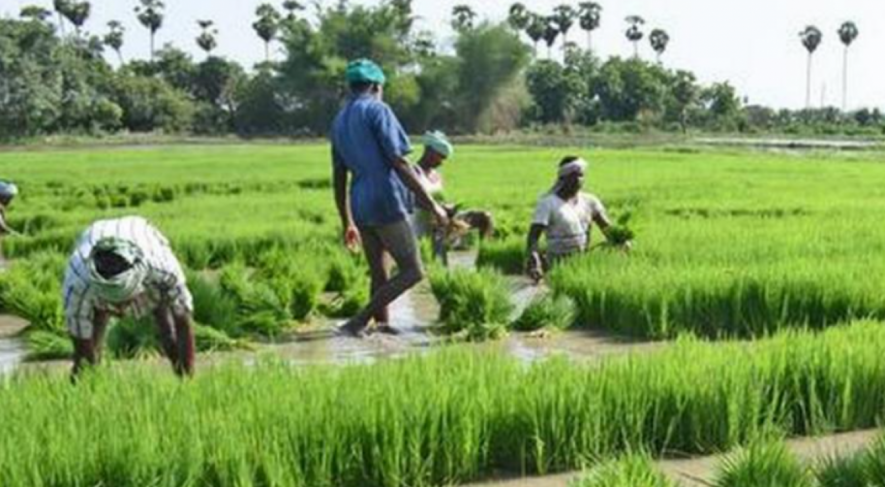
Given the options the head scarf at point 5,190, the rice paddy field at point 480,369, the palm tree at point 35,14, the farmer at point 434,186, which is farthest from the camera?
the palm tree at point 35,14

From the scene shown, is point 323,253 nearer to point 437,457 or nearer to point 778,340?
point 778,340

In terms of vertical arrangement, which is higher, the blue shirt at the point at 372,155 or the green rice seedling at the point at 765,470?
the blue shirt at the point at 372,155

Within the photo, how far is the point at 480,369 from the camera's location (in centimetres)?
468

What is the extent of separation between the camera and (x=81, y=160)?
3484 centimetres

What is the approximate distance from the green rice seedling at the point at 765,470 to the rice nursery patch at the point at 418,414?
29cm

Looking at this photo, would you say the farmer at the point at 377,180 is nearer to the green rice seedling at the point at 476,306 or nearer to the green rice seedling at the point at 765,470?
the green rice seedling at the point at 476,306

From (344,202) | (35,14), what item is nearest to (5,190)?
A: (344,202)

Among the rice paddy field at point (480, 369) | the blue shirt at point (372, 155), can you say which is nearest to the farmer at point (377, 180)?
the blue shirt at point (372, 155)

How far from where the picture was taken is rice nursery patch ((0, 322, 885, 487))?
3758 mm

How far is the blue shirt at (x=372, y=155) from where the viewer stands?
7180 mm

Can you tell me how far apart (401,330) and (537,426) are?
3381 millimetres

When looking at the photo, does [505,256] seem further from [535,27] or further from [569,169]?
[535,27]

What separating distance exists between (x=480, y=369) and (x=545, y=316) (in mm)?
2852

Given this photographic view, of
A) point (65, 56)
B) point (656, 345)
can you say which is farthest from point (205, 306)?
point (65, 56)
